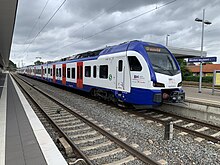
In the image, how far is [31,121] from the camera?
6.30 metres

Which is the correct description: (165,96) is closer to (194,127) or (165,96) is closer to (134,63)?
(194,127)

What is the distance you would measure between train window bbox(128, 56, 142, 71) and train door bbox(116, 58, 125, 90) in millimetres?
500

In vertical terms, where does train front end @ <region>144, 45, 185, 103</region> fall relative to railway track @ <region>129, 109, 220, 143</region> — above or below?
above

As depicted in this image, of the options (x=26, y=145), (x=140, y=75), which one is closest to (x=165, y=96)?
(x=140, y=75)

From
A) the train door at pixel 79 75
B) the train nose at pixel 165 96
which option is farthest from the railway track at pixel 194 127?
the train door at pixel 79 75

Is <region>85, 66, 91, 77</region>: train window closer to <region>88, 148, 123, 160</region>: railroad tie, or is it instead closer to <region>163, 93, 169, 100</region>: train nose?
<region>163, 93, 169, 100</region>: train nose

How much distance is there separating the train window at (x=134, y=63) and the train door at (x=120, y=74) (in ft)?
1.64

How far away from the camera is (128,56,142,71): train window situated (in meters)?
7.78

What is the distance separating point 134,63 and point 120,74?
99cm

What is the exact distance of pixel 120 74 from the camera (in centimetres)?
867

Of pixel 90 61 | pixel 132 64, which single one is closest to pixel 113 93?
pixel 132 64

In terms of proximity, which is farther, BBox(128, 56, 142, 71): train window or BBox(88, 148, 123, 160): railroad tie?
BBox(128, 56, 142, 71): train window

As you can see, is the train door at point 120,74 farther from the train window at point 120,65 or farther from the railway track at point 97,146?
the railway track at point 97,146

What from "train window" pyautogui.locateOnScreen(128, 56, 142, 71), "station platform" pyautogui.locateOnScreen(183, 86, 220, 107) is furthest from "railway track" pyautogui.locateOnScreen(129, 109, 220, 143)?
"train window" pyautogui.locateOnScreen(128, 56, 142, 71)
